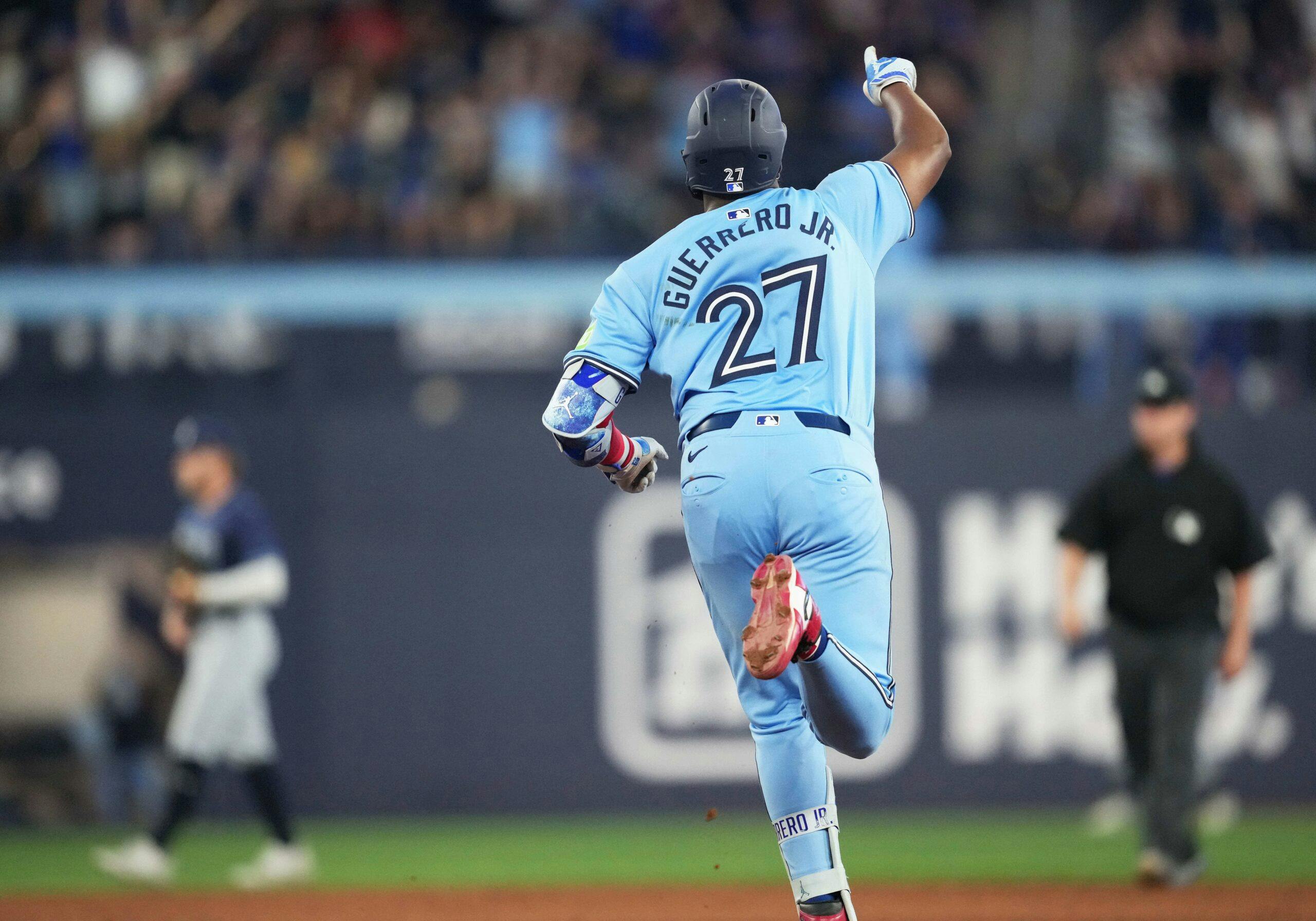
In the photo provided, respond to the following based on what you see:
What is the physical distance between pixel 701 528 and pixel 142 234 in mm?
7686

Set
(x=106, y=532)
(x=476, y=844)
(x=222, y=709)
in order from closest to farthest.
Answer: (x=222, y=709) < (x=476, y=844) < (x=106, y=532)

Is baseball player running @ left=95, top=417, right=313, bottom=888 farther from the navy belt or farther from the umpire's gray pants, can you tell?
the navy belt

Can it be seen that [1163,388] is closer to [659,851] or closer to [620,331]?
[659,851]

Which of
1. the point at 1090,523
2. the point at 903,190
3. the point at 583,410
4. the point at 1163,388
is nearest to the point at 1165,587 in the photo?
the point at 1090,523

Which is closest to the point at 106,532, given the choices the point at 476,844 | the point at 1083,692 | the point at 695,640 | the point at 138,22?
the point at 476,844

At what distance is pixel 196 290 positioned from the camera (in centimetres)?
1066

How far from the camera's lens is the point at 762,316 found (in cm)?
525

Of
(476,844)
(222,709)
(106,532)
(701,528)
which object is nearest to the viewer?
(701,528)

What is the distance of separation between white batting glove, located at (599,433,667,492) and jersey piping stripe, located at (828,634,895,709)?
81cm

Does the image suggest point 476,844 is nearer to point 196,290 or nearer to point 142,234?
point 196,290

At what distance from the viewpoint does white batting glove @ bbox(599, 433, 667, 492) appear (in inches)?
217

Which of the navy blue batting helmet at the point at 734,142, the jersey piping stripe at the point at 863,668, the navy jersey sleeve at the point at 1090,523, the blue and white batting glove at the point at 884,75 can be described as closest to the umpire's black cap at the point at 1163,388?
the navy jersey sleeve at the point at 1090,523

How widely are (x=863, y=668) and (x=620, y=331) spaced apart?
123 centimetres

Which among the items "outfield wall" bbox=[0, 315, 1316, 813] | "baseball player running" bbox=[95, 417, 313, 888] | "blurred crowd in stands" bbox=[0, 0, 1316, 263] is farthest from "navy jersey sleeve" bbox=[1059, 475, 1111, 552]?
"baseball player running" bbox=[95, 417, 313, 888]
